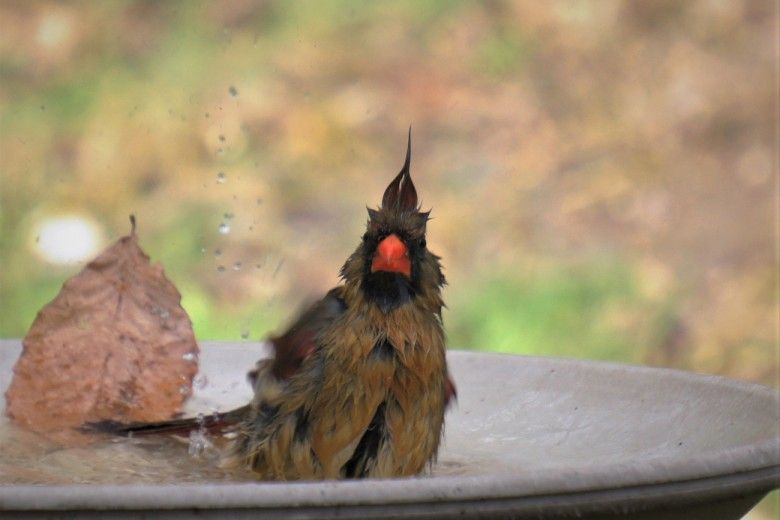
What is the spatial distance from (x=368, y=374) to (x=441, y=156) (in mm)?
3586

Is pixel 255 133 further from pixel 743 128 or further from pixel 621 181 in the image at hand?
pixel 743 128

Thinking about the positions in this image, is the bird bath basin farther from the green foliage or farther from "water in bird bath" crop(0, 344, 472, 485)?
the green foliage

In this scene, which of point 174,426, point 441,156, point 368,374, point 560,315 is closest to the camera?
point 368,374

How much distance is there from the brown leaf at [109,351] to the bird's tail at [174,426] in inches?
2.0

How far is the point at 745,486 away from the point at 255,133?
4023mm

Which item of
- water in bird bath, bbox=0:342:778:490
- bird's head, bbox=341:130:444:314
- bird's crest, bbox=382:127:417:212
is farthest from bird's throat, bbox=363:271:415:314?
water in bird bath, bbox=0:342:778:490

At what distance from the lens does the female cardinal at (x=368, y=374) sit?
2.00 meters

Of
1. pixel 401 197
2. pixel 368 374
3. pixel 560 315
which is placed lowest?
pixel 368 374

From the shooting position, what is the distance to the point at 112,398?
236 cm

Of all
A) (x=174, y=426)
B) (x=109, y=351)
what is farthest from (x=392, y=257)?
(x=109, y=351)

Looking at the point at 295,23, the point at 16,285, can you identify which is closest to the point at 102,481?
the point at 16,285

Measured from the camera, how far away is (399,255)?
6.73 feet

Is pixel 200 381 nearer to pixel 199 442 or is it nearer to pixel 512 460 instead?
pixel 199 442

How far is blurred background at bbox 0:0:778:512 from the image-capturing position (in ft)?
16.0
